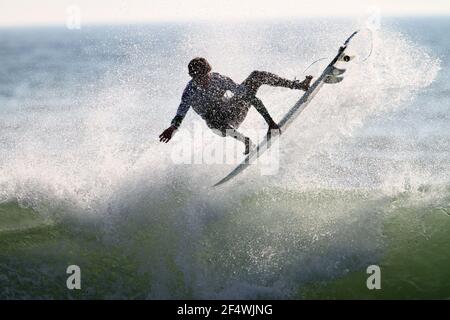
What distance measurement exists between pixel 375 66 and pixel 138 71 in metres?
26.6

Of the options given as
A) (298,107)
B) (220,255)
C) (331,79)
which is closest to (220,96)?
(298,107)

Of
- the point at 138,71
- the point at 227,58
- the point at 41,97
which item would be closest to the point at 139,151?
the point at 227,58

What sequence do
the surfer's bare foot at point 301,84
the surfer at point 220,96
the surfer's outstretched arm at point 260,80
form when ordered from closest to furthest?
the surfer at point 220,96 < the surfer's outstretched arm at point 260,80 < the surfer's bare foot at point 301,84

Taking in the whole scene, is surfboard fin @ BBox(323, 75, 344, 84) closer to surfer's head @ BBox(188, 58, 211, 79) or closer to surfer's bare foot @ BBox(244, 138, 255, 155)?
surfer's bare foot @ BBox(244, 138, 255, 155)

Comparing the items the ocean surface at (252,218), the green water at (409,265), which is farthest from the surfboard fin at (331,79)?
the green water at (409,265)

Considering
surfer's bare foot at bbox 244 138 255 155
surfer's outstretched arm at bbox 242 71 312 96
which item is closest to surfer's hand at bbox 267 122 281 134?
surfer's bare foot at bbox 244 138 255 155

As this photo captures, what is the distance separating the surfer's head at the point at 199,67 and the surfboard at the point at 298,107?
1.36 meters

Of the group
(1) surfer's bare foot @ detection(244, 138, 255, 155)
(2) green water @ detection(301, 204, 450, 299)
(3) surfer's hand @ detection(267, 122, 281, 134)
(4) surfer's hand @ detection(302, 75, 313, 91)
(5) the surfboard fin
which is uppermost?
(5) the surfboard fin

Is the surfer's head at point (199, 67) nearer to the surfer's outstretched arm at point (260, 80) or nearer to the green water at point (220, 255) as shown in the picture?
the surfer's outstretched arm at point (260, 80)

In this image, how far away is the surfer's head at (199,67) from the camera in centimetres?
676

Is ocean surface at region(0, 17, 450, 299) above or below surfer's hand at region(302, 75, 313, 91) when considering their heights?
below

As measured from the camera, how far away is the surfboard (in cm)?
759

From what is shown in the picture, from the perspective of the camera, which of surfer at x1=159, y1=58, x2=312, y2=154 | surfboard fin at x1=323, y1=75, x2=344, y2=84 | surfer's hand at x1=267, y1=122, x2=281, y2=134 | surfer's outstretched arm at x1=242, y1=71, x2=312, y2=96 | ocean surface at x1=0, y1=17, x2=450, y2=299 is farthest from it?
surfboard fin at x1=323, y1=75, x2=344, y2=84
